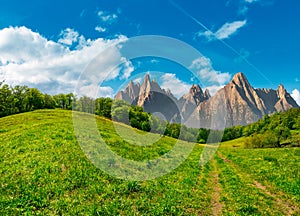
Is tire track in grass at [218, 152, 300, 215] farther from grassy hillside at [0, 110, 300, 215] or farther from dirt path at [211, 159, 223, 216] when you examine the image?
dirt path at [211, 159, 223, 216]

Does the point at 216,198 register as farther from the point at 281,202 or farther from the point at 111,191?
the point at 111,191

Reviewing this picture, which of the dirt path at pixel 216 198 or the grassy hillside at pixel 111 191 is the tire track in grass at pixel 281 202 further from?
the dirt path at pixel 216 198

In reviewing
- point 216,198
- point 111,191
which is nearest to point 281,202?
point 216,198

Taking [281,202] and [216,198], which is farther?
[216,198]

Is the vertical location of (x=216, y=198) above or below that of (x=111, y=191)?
below

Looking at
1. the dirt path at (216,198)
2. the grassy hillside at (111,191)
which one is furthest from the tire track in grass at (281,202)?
the dirt path at (216,198)

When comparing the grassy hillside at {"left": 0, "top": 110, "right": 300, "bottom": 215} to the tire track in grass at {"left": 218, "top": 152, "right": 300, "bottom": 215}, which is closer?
the grassy hillside at {"left": 0, "top": 110, "right": 300, "bottom": 215}

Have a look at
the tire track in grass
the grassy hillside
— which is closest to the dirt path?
the grassy hillside

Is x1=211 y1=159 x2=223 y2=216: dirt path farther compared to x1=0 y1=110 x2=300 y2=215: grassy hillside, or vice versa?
x1=211 y1=159 x2=223 y2=216: dirt path

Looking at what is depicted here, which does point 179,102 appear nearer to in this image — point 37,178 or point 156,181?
point 156,181

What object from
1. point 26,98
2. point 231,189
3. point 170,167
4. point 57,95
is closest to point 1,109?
point 26,98

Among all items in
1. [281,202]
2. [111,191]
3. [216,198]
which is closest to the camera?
[111,191]

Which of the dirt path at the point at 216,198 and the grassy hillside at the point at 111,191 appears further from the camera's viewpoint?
the dirt path at the point at 216,198

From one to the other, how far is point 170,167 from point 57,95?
14418cm
